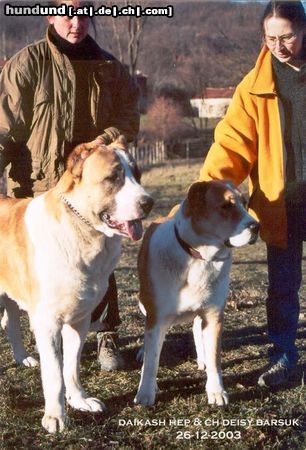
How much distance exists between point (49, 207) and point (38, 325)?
62 centimetres

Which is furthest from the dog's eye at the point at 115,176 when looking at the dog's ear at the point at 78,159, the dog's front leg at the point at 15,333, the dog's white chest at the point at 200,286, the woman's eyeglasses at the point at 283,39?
the dog's front leg at the point at 15,333

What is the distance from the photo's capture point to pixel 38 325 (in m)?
2.94

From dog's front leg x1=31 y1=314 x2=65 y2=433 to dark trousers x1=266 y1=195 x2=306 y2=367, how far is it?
4.80 ft

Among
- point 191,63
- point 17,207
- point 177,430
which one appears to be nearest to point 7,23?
point 17,207

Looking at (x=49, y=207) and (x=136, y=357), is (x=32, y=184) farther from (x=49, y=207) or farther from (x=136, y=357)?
(x=136, y=357)

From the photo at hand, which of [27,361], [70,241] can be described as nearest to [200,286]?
[70,241]

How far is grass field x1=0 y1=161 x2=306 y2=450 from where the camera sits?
9.30 feet

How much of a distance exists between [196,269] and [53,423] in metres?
1.12

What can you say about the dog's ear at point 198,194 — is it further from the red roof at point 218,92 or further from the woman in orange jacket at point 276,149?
the red roof at point 218,92

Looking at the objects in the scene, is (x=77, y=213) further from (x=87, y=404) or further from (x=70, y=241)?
(x=87, y=404)

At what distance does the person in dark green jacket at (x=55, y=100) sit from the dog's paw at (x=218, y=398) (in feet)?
5.26

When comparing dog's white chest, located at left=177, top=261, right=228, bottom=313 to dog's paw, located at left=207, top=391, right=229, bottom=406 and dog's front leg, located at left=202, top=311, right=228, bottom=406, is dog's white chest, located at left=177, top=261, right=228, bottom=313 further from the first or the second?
dog's paw, located at left=207, top=391, right=229, bottom=406

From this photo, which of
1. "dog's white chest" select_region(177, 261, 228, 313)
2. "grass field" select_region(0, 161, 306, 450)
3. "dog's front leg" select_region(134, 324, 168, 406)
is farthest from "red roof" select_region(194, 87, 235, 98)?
"dog's front leg" select_region(134, 324, 168, 406)

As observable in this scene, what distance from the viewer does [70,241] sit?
2.86 m
